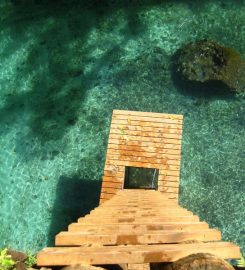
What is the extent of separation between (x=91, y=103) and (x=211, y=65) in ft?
12.2

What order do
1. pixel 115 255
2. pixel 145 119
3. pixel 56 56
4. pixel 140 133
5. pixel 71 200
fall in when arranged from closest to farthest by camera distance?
pixel 115 255 → pixel 140 133 → pixel 145 119 → pixel 71 200 → pixel 56 56

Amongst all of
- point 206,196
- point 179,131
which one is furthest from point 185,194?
point 179,131

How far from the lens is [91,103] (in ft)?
35.9

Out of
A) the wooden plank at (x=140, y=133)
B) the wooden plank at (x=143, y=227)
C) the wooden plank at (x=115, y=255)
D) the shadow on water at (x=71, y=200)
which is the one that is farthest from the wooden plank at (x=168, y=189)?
the wooden plank at (x=115, y=255)

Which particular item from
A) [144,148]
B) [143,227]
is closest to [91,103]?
[144,148]

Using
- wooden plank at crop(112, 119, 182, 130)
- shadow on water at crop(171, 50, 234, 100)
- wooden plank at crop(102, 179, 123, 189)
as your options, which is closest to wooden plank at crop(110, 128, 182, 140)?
wooden plank at crop(112, 119, 182, 130)

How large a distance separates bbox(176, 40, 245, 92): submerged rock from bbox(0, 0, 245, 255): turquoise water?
1.50 ft

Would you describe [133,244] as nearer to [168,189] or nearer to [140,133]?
[168,189]

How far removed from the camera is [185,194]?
9.41 m

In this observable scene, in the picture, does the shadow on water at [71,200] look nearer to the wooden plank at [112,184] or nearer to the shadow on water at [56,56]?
the shadow on water at [56,56]

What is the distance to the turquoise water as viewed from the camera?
9.46m

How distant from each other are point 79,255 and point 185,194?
7853 millimetres

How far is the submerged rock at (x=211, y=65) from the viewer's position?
10625 millimetres

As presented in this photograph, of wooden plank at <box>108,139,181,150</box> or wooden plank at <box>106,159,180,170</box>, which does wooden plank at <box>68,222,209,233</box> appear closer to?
wooden plank at <box>106,159,180,170</box>
